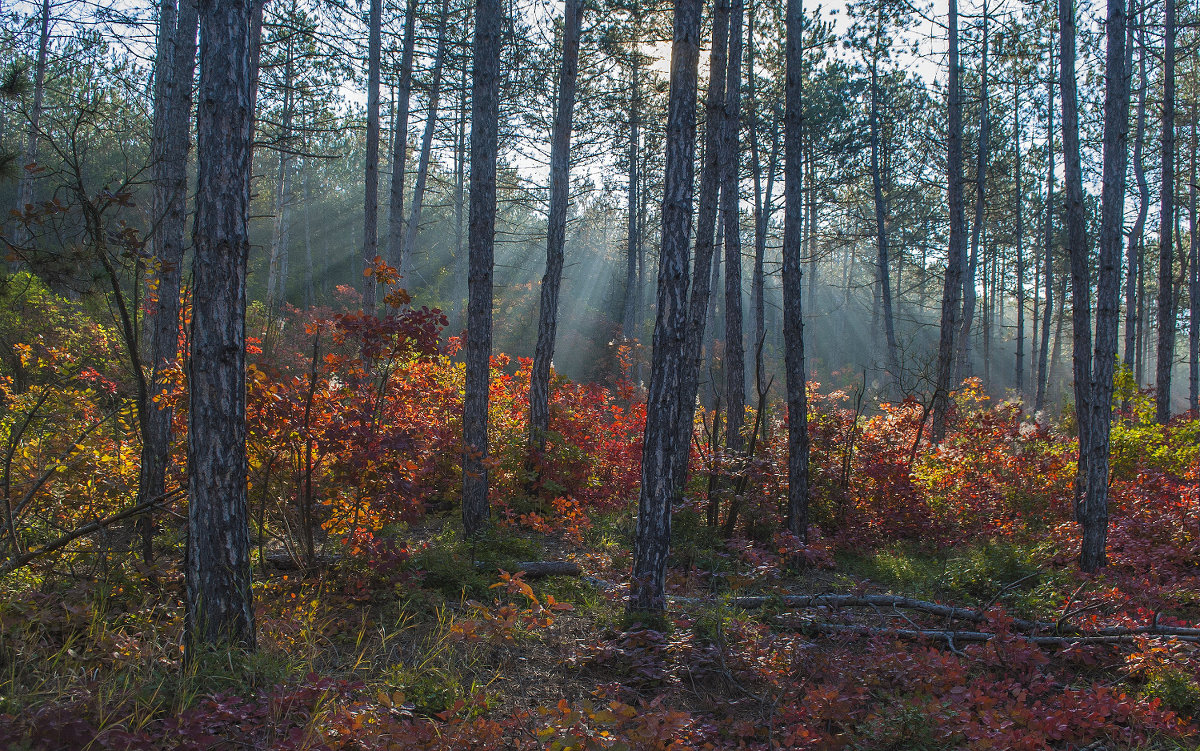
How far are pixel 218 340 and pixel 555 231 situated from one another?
6.53m

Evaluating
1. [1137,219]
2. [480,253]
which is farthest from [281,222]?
[1137,219]

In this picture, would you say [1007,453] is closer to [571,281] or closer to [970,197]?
[970,197]

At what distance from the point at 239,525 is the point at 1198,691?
5.63 metres

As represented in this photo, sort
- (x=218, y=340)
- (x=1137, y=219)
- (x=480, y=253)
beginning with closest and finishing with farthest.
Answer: (x=218, y=340)
(x=480, y=253)
(x=1137, y=219)

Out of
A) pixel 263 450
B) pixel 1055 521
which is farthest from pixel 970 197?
pixel 263 450

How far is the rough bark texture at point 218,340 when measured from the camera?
11.2 feet

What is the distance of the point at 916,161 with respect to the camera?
864 inches

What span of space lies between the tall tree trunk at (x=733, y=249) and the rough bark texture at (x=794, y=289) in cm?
181

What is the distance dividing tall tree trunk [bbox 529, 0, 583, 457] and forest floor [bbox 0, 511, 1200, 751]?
337cm

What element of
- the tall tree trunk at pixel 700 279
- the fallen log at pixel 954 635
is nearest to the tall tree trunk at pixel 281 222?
the tall tree trunk at pixel 700 279

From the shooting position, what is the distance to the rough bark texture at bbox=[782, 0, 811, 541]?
695 cm

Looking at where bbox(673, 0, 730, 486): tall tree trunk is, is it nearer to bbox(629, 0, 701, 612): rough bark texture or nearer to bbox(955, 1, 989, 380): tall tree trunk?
bbox(629, 0, 701, 612): rough bark texture

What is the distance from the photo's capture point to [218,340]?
3.42 meters

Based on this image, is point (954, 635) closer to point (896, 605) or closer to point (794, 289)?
point (896, 605)
